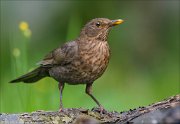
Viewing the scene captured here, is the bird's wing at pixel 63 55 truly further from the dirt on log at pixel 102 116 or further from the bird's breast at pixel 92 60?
the dirt on log at pixel 102 116

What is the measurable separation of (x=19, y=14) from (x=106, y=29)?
4.56m

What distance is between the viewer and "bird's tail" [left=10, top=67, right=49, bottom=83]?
827 centimetres

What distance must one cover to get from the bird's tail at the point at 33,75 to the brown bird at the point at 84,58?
3 centimetres

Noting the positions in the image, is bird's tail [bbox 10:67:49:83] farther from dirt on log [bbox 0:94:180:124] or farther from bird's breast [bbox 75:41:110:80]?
dirt on log [bbox 0:94:180:124]

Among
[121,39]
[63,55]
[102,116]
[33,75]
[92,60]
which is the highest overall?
[121,39]

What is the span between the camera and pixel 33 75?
8.38 meters

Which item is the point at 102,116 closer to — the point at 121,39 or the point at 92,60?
the point at 92,60

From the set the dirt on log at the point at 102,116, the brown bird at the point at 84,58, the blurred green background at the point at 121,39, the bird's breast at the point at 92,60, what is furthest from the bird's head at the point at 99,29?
the blurred green background at the point at 121,39

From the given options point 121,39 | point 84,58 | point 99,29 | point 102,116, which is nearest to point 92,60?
point 84,58

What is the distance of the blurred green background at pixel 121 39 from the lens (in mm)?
10648

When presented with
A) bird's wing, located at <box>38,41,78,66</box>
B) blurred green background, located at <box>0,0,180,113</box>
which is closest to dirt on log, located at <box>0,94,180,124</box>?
bird's wing, located at <box>38,41,78,66</box>

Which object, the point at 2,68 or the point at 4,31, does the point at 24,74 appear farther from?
the point at 4,31

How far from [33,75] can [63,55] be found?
77 cm

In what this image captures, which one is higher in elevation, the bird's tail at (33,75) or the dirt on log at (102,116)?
the bird's tail at (33,75)
